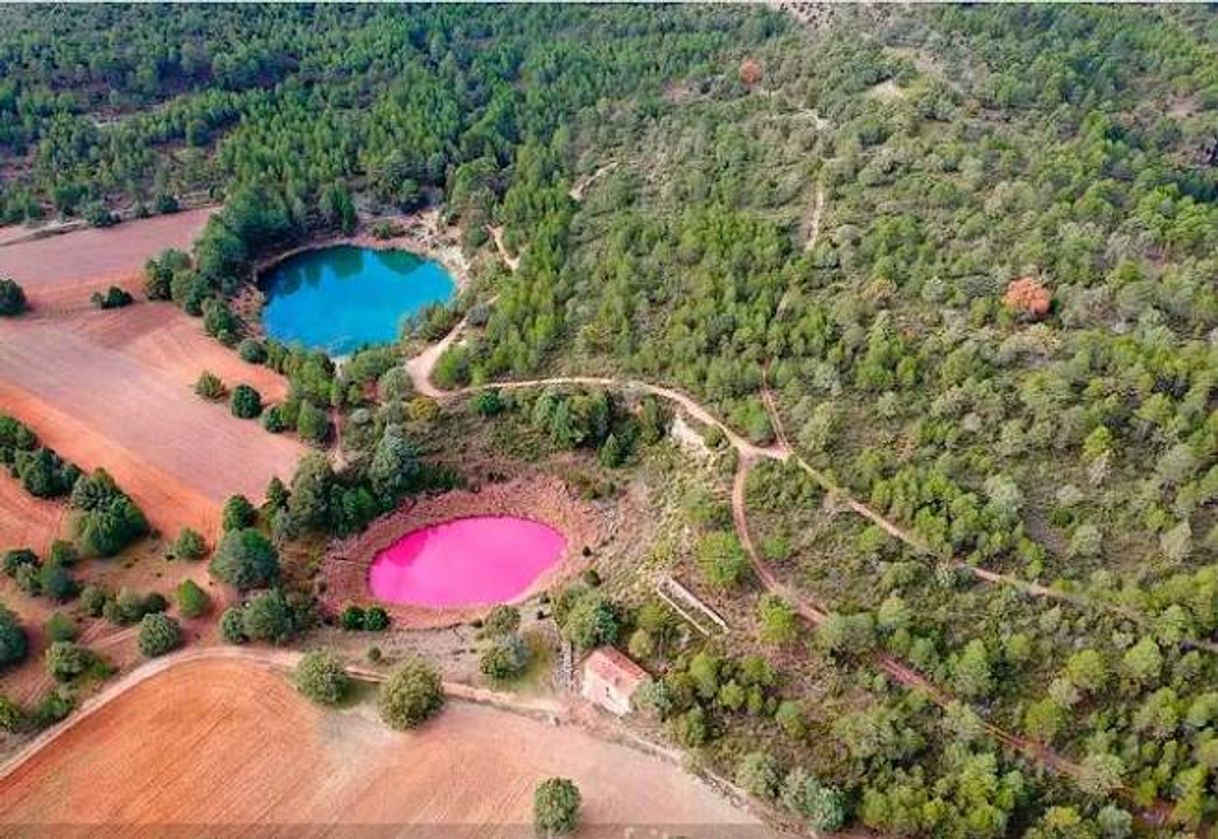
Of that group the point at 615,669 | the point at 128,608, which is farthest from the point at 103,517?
the point at 615,669

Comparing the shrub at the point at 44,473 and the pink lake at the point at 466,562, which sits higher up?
the shrub at the point at 44,473

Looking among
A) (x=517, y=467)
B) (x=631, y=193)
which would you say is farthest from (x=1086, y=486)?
(x=631, y=193)

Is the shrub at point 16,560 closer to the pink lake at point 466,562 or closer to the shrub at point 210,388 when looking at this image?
the shrub at point 210,388

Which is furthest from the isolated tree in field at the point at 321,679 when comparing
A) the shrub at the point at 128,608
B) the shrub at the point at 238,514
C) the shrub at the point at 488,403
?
→ the shrub at the point at 488,403

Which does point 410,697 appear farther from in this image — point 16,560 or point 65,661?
point 16,560

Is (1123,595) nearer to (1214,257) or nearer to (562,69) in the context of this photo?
(1214,257)

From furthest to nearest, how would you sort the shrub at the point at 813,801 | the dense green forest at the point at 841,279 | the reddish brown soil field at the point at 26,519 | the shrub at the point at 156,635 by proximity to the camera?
1. the reddish brown soil field at the point at 26,519
2. the shrub at the point at 156,635
3. the dense green forest at the point at 841,279
4. the shrub at the point at 813,801

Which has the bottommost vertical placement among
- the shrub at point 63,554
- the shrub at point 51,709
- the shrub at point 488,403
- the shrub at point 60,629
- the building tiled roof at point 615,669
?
the shrub at point 51,709

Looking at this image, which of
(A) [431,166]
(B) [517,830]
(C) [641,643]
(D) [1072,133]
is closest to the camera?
(B) [517,830]
